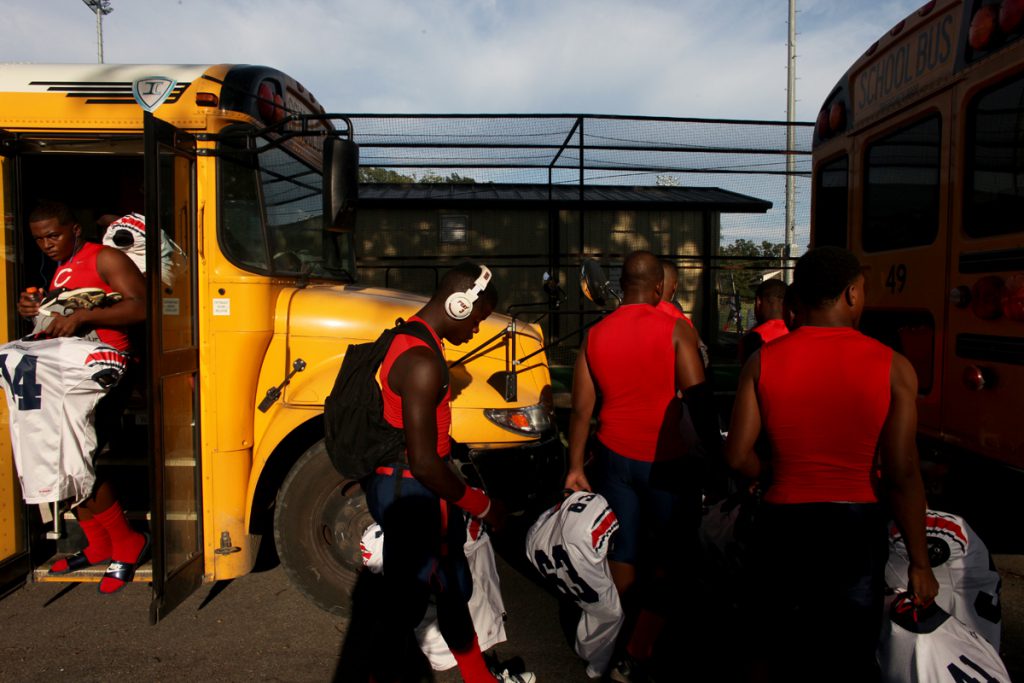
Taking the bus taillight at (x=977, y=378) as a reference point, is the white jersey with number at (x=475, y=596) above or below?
below

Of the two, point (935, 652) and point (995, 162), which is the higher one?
point (995, 162)

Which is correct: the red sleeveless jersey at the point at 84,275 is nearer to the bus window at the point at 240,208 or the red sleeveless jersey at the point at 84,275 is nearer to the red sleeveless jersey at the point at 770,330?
the bus window at the point at 240,208

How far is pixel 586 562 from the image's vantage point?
271 centimetres

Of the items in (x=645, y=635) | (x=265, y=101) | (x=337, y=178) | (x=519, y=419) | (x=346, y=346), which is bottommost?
(x=645, y=635)

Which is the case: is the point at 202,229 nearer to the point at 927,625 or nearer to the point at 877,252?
the point at 927,625

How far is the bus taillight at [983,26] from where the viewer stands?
3084mm

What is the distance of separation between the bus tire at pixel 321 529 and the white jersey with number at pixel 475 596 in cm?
60

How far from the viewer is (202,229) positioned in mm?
3346

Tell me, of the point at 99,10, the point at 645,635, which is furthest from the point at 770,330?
the point at 99,10

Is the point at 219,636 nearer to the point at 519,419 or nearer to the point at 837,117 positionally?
the point at 519,419

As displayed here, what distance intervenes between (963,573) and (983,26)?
2.54 meters

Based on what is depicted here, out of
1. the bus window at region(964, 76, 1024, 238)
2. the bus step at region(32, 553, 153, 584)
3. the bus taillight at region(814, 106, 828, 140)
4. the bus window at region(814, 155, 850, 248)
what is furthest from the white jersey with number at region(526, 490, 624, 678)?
the bus taillight at region(814, 106, 828, 140)

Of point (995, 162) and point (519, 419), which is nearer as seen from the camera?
point (995, 162)

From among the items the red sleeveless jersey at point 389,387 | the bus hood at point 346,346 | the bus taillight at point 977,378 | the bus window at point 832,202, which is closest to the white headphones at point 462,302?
the red sleeveless jersey at point 389,387
